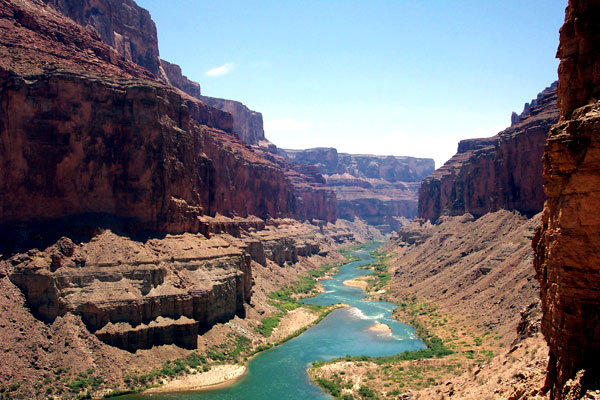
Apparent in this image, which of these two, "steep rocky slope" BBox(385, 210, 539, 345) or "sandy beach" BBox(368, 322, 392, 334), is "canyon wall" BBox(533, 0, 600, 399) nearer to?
"steep rocky slope" BBox(385, 210, 539, 345)

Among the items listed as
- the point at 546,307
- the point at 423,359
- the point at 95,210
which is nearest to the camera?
the point at 546,307

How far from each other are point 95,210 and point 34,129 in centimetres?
1081

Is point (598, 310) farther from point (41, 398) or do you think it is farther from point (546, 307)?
point (41, 398)

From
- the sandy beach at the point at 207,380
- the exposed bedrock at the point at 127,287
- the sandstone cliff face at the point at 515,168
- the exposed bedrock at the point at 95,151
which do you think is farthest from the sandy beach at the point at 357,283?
the sandy beach at the point at 207,380

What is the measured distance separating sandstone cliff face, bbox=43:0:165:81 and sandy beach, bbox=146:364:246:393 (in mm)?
73636

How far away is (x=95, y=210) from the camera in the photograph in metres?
56.9

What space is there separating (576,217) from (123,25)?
421 ft

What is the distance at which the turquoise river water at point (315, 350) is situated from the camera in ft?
150

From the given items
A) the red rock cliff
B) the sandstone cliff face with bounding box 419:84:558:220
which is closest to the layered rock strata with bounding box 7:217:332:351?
the red rock cliff

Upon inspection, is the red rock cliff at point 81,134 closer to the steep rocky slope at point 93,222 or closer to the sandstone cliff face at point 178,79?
the steep rocky slope at point 93,222

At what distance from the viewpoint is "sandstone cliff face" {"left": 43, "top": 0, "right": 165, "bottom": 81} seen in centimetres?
9876

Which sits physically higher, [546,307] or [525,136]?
[525,136]

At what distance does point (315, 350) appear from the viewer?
59781 millimetres

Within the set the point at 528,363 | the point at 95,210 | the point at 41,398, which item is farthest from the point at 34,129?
the point at 528,363
